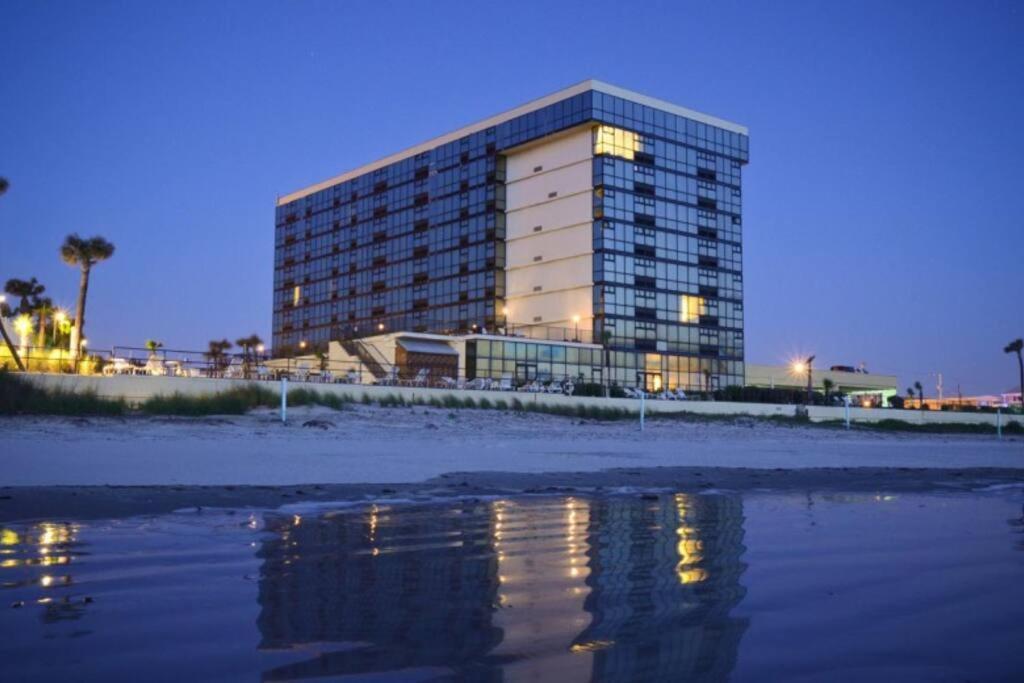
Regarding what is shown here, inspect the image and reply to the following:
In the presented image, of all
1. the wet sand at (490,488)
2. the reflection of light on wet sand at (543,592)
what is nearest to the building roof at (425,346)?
the wet sand at (490,488)

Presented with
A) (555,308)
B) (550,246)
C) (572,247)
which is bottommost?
(555,308)

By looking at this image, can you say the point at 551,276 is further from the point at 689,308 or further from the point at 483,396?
the point at 483,396

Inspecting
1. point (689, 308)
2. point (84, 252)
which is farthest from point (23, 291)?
point (689, 308)

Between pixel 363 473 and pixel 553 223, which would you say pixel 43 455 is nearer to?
pixel 363 473

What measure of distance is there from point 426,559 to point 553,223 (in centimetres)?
7082

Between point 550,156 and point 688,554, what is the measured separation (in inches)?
Result: 2833

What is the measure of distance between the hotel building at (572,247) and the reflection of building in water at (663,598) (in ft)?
178

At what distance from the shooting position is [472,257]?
81562mm

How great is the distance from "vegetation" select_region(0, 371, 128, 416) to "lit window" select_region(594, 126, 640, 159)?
54236 mm

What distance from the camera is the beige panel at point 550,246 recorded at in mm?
72750

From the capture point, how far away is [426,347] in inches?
2520

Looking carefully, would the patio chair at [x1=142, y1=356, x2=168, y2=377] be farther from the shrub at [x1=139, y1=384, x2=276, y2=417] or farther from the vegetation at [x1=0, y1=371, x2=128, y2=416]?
the vegetation at [x1=0, y1=371, x2=128, y2=416]

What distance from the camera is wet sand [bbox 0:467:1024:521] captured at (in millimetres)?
9195

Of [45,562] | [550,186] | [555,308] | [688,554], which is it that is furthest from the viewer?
[550,186]
